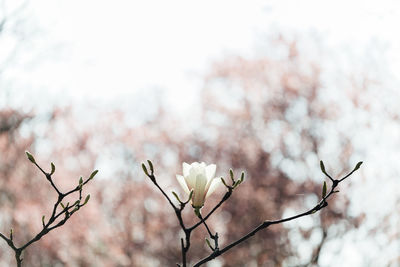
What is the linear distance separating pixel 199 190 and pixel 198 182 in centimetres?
2

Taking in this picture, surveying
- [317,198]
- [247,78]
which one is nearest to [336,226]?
[317,198]

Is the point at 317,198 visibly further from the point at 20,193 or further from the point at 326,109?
the point at 20,193

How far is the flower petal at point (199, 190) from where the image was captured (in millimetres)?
1068

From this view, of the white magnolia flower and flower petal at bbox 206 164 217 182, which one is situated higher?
flower petal at bbox 206 164 217 182

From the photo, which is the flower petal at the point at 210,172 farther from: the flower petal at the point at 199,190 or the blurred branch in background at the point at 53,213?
the blurred branch in background at the point at 53,213

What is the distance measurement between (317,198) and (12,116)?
418 centimetres

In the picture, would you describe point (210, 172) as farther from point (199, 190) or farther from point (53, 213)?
point (53, 213)

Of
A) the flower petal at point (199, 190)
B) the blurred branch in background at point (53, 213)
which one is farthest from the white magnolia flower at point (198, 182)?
the blurred branch in background at point (53, 213)

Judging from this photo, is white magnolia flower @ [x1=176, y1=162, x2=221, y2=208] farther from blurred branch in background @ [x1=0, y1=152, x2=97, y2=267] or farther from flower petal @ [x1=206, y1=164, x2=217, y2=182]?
blurred branch in background @ [x1=0, y1=152, x2=97, y2=267]

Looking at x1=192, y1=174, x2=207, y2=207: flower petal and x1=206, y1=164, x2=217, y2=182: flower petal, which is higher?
x1=206, y1=164, x2=217, y2=182: flower petal

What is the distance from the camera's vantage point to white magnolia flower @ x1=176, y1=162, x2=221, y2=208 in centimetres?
107

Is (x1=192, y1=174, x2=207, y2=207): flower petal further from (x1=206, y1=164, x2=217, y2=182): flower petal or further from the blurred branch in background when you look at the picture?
the blurred branch in background

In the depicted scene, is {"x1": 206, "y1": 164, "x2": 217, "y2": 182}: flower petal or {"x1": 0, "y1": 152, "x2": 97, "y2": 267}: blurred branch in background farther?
{"x1": 206, "y1": 164, "x2": 217, "y2": 182}: flower petal

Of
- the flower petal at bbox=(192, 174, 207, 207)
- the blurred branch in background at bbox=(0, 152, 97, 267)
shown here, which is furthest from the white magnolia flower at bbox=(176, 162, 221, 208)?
the blurred branch in background at bbox=(0, 152, 97, 267)
